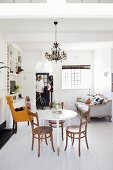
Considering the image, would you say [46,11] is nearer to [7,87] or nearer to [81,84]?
[7,87]

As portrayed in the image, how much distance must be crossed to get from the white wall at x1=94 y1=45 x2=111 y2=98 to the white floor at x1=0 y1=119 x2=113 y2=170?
118 inches

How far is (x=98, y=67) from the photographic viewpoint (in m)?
8.77

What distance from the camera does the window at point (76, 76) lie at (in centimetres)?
954

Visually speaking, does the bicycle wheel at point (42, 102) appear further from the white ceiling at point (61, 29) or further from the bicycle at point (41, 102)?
the white ceiling at point (61, 29)

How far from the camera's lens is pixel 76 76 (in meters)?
9.82

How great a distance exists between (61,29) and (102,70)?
3.54 metres

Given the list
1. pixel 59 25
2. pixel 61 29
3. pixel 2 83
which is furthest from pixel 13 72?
pixel 59 25

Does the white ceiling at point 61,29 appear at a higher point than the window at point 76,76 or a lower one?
higher

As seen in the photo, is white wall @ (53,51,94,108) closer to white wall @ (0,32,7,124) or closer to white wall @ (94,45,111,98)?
white wall @ (94,45,111,98)

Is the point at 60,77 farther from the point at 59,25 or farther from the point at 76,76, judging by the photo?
the point at 59,25

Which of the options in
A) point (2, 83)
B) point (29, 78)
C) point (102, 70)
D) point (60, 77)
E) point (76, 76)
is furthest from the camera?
point (76, 76)

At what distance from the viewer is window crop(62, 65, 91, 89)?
9539mm

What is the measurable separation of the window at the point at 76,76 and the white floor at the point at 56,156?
4.91 metres

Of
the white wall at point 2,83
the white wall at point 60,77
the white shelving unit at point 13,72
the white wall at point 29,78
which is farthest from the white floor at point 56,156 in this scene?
the white wall at point 60,77
